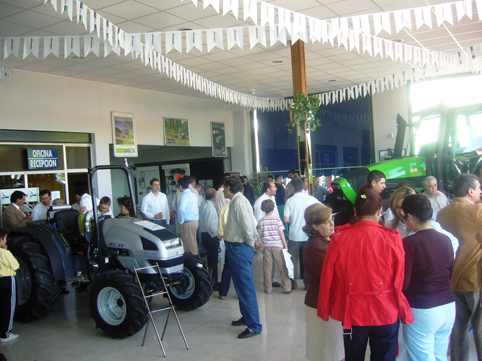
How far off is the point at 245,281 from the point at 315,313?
4.78 feet

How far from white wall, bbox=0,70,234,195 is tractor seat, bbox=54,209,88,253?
3.69 m

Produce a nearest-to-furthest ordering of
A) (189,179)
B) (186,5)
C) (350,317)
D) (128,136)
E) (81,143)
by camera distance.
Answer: (350,317) < (186,5) < (189,179) < (81,143) < (128,136)

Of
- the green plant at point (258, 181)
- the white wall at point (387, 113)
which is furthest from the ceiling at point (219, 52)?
the green plant at point (258, 181)

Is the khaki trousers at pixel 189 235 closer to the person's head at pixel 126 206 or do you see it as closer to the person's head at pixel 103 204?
the person's head at pixel 126 206

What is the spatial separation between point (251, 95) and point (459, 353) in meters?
10.1

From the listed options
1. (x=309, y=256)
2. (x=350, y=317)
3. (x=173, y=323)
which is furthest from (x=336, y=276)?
(x=173, y=323)

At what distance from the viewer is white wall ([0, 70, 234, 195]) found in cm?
859

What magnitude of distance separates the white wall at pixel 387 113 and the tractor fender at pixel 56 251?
980 centimetres

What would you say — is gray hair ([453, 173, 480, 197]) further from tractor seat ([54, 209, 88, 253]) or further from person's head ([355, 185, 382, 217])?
tractor seat ([54, 209, 88, 253])

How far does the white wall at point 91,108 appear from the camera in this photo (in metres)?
8.59

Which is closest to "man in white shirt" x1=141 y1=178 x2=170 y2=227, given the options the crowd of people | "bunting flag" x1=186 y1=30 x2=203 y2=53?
"bunting flag" x1=186 y1=30 x2=203 y2=53

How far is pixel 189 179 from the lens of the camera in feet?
24.4

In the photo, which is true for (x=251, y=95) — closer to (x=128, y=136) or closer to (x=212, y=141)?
(x=212, y=141)

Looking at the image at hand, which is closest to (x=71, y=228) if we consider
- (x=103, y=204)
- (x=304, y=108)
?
(x=103, y=204)
